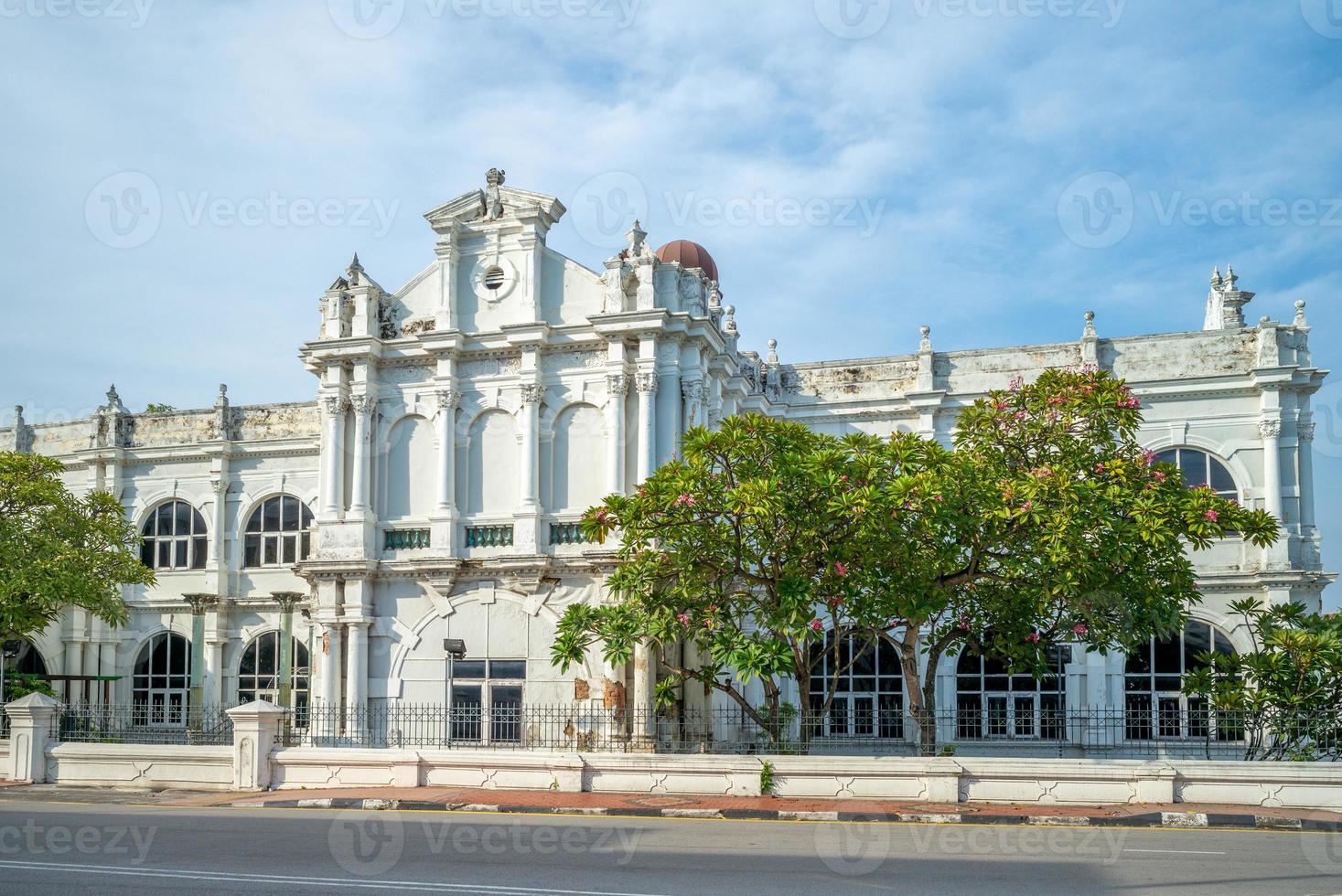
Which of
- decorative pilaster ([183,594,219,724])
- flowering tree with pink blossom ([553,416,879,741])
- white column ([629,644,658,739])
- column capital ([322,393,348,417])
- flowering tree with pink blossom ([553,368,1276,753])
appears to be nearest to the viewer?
flowering tree with pink blossom ([553,368,1276,753])

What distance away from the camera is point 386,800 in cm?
1798

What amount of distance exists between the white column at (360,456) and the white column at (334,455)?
0.87 ft

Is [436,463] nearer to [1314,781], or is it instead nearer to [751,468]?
[751,468]

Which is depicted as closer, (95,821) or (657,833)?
(657,833)

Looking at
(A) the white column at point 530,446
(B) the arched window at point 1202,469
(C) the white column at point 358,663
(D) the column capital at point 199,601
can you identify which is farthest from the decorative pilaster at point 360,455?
(B) the arched window at point 1202,469

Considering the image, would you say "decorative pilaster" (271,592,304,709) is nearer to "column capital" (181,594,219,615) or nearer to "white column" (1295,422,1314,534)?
"column capital" (181,594,219,615)

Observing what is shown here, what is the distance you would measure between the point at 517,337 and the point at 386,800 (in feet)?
34.7

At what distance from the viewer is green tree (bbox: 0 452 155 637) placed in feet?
90.0

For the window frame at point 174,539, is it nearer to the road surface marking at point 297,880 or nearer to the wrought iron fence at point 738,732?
the wrought iron fence at point 738,732

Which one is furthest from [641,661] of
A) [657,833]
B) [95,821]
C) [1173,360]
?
[1173,360]

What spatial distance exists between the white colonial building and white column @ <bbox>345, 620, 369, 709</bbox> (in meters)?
0.06

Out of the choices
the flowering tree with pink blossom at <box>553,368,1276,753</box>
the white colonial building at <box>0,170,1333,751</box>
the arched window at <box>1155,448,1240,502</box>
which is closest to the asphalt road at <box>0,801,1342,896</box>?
the flowering tree with pink blossom at <box>553,368,1276,753</box>

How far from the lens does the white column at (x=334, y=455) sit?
26.1 meters

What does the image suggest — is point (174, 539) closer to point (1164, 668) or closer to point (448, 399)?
point (448, 399)
